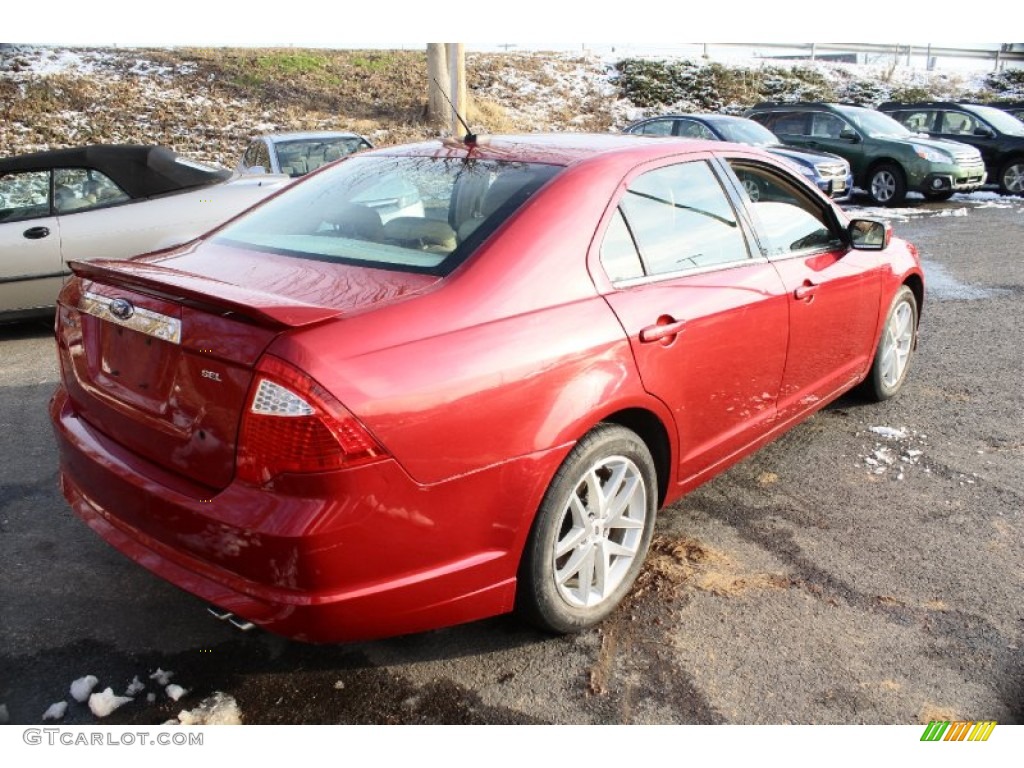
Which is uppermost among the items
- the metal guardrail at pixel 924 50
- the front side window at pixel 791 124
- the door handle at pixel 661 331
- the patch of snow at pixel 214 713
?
the metal guardrail at pixel 924 50

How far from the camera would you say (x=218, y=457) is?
2.17 metres

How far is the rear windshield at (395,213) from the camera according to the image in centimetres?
263

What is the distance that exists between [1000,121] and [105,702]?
1787 cm

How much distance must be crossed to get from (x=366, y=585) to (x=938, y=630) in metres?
1.95

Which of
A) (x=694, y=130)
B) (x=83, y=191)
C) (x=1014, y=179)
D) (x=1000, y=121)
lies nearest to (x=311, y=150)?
(x=83, y=191)

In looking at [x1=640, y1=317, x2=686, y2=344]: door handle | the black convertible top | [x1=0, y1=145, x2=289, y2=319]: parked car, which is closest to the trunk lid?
[x1=640, y1=317, x2=686, y2=344]: door handle

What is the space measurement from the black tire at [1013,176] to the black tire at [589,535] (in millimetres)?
15567

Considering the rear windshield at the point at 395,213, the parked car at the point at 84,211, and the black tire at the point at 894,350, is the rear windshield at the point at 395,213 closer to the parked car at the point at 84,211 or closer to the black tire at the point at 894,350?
the black tire at the point at 894,350

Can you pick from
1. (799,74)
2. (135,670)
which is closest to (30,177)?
(135,670)

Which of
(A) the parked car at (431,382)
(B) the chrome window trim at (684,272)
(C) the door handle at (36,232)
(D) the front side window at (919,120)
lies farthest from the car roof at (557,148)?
(D) the front side window at (919,120)

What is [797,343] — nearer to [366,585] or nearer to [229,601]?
[366,585]

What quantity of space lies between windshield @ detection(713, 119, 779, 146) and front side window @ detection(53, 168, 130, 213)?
8.93m

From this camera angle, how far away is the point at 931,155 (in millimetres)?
13680

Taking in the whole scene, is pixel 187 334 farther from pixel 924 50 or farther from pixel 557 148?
pixel 924 50
